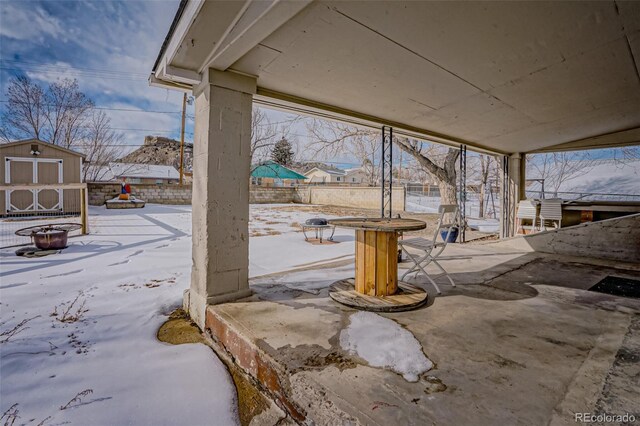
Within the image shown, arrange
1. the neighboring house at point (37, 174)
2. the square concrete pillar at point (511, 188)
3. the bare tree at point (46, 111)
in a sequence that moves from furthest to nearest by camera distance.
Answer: the bare tree at point (46, 111) → the neighboring house at point (37, 174) → the square concrete pillar at point (511, 188)

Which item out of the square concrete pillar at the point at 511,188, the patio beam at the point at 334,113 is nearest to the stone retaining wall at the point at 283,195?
the square concrete pillar at the point at 511,188

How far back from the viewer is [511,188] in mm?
7375

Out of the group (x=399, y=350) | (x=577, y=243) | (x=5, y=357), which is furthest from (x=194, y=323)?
(x=577, y=243)

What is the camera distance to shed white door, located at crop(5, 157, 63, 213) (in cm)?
997

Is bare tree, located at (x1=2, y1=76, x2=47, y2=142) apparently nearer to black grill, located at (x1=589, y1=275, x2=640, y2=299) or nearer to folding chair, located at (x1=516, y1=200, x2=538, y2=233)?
folding chair, located at (x1=516, y1=200, x2=538, y2=233)

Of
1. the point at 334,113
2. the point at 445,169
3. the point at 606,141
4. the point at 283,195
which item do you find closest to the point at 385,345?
the point at 334,113

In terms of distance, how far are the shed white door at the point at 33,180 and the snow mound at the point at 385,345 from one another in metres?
13.0

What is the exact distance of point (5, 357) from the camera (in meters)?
2.02

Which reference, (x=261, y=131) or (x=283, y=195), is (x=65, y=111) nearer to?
(x=261, y=131)

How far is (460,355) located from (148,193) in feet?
55.1

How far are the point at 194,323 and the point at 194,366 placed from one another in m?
0.69

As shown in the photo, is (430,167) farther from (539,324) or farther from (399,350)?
(399,350)

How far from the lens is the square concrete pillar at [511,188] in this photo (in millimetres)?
7219

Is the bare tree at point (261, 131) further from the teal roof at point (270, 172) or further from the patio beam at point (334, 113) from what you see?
the patio beam at point (334, 113)
